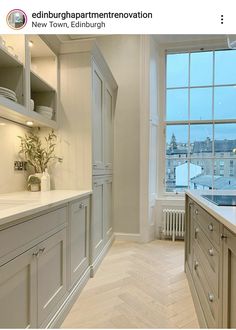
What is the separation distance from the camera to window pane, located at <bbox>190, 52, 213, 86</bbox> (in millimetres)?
3740

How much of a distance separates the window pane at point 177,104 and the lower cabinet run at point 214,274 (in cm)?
231

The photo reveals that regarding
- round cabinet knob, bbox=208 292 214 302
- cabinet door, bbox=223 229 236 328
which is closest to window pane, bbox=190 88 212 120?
round cabinet knob, bbox=208 292 214 302

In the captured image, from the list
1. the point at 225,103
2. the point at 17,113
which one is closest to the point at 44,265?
the point at 17,113

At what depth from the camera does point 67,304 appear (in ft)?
5.94

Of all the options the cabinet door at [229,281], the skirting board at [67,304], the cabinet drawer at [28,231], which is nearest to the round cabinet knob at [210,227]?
the cabinet door at [229,281]

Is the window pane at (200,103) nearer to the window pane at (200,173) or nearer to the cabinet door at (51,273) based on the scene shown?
the window pane at (200,173)

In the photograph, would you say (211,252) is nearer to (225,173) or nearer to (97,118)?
(97,118)

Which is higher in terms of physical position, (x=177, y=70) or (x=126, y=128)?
(x=177, y=70)

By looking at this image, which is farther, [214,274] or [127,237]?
[127,237]

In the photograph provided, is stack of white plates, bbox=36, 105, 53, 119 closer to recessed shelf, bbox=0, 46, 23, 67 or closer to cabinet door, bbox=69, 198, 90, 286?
recessed shelf, bbox=0, 46, 23, 67

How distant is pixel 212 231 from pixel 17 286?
1.06 m

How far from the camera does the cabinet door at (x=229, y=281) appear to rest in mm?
1041

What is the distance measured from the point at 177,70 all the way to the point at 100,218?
261cm

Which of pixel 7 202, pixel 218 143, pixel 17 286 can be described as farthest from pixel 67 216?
pixel 218 143
